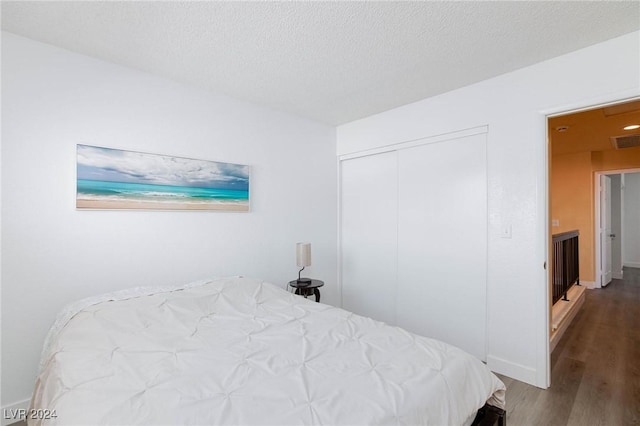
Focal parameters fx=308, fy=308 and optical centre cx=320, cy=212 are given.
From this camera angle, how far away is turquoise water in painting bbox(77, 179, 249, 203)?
A: 2.21 m

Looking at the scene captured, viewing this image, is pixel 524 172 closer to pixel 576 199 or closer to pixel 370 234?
pixel 370 234

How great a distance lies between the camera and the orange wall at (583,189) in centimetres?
512

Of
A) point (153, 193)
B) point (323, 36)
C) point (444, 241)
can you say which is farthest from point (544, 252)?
point (153, 193)

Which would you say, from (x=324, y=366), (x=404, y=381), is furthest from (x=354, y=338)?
(x=404, y=381)

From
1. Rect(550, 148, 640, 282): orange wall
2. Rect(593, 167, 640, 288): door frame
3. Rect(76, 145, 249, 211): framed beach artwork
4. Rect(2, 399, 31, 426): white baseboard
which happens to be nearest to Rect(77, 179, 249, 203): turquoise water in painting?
Rect(76, 145, 249, 211): framed beach artwork

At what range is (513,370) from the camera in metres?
2.46

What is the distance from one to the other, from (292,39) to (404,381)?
6.70 ft

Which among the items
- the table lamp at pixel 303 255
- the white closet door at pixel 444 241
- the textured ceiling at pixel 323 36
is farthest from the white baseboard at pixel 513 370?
the textured ceiling at pixel 323 36

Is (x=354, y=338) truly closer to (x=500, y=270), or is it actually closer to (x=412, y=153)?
(x=500, y=270)

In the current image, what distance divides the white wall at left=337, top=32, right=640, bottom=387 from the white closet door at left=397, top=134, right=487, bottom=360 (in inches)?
4.6

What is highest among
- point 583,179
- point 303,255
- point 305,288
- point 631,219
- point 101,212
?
point 583,179

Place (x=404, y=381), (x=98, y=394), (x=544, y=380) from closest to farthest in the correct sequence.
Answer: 1. (x=98, y=394)
2. (x=404, y=381)
3. (x=544, y=380)

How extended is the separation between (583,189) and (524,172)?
13.4ft

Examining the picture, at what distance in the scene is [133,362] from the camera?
138cm
